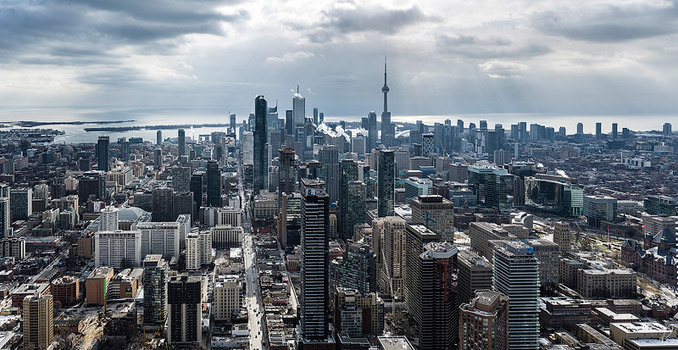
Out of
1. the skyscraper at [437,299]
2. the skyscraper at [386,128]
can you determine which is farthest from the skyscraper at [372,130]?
the skyscraper at [437,299]

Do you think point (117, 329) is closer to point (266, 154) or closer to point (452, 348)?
point (452, 348)

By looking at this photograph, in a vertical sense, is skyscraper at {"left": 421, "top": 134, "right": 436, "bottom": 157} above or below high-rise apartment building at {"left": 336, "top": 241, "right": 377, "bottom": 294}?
above

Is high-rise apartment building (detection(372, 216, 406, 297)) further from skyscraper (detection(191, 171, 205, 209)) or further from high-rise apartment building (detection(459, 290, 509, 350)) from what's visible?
skyscraper (detection(191, 171, 205, 209))

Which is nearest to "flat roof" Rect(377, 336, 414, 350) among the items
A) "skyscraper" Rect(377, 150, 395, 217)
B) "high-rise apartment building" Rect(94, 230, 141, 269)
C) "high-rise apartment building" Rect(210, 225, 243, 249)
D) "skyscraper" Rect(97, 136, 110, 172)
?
"high-rise apartment building" Rect(94, 230, 141, 269)

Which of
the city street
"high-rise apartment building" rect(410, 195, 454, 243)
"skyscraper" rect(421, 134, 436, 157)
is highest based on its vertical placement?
"skyscraper" rect(421, 134, 436, 157)

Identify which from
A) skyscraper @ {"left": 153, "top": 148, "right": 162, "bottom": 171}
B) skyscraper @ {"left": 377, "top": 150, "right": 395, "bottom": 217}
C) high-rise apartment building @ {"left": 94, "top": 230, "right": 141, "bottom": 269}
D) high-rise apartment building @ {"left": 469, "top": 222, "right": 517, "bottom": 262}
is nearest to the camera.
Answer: high-rise apartment building @ {"left": 469, "top": 222, "right": 517, "bottom": 262}

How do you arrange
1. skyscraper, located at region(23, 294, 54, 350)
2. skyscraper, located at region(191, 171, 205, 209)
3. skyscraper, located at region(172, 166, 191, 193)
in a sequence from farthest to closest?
skyscraper, located at region(172, 166, 191, 193) → skyscraper, located at region(191, 171, 205, 209) → skyscraper, located at region(23, 294, 54, 350)

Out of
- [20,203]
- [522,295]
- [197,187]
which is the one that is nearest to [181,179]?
[197,187]

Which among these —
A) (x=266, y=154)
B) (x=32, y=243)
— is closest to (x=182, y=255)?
(x=32, y=243)
